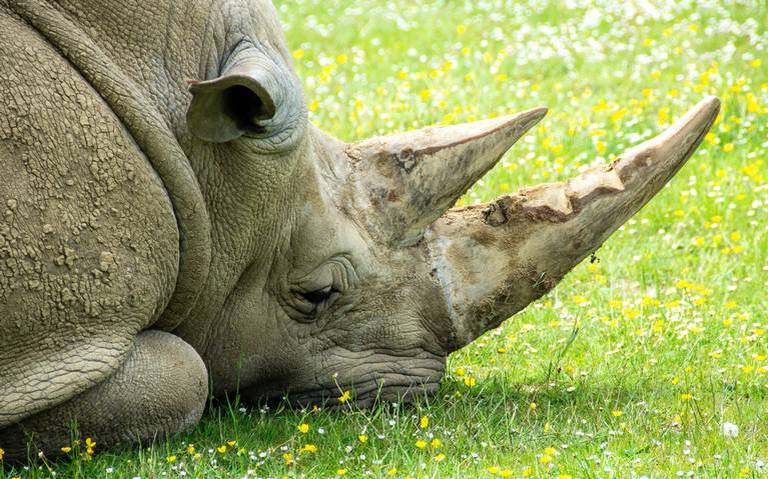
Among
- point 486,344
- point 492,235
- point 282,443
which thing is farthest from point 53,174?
point 486,344

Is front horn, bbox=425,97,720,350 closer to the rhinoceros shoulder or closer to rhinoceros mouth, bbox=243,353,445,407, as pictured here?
rhinoceros mouth, bbox=243,353,445,407

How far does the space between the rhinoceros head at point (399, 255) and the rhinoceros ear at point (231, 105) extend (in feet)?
1.34

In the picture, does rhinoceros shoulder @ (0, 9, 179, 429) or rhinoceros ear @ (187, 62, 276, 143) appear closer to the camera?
rhinoceros shoulder @ (0, 9, 179, 429)

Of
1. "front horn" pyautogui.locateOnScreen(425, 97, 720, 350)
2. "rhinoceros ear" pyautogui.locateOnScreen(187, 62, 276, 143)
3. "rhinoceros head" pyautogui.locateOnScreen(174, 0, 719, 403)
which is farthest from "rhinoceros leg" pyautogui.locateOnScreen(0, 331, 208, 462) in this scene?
"front horn" pyautogui.locateOnScreen(425, 97, 720, 350)

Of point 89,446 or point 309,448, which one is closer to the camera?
point 89,446

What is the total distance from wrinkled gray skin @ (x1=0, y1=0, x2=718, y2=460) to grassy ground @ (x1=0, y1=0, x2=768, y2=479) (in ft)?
0.90

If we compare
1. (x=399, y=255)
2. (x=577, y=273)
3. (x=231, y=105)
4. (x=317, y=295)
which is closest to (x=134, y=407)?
(x=317, y=295)

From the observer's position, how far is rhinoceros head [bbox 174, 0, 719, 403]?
5562 millimetres

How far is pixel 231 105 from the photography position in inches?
198

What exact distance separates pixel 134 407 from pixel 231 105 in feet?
3.83

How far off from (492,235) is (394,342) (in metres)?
0.61

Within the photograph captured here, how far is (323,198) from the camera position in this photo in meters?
5.55

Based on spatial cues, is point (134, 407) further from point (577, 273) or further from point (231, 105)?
point (577, 273)

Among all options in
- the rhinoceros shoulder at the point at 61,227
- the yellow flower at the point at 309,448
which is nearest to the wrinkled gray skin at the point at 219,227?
the rhinoceros shoulder at the point at 61,227
